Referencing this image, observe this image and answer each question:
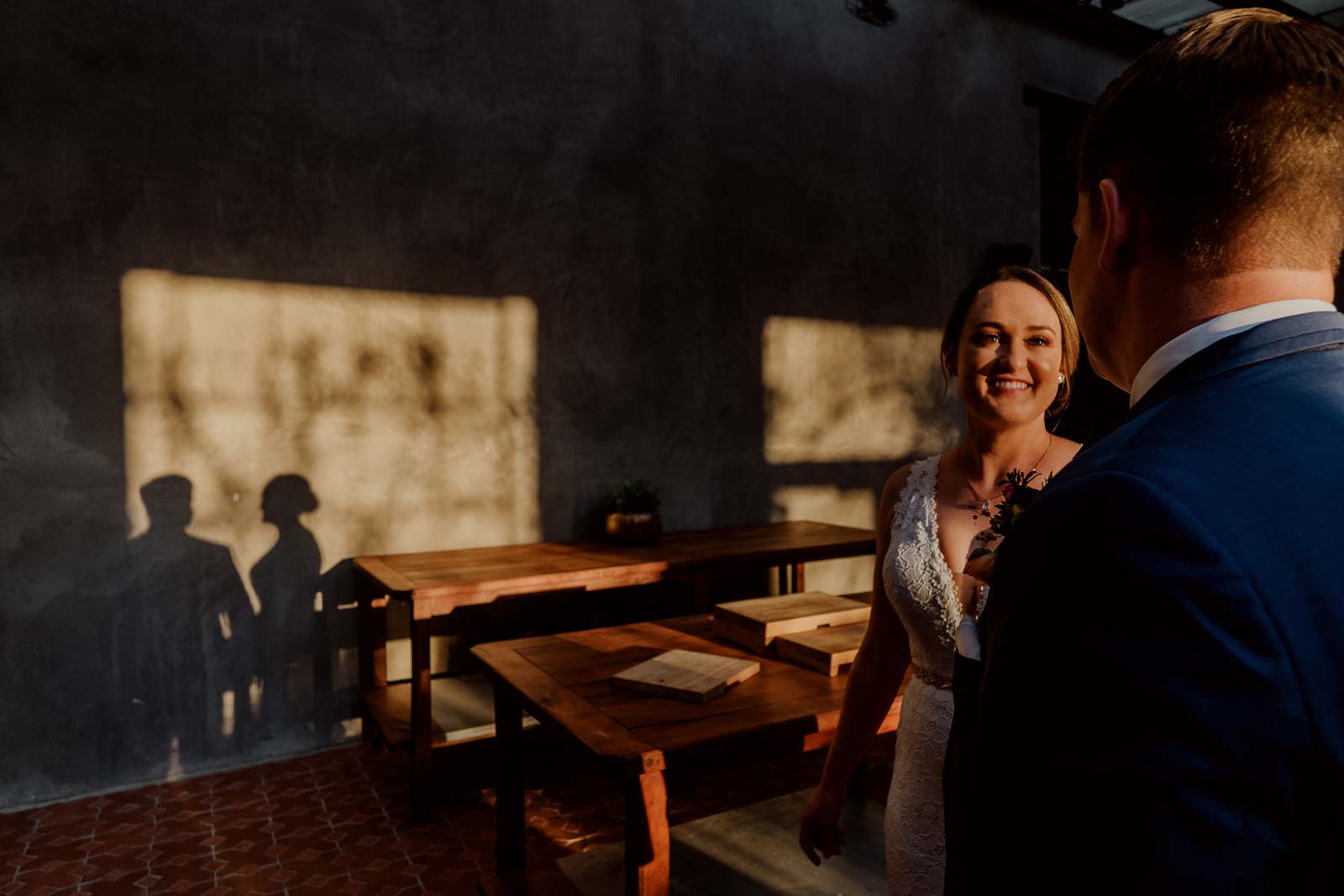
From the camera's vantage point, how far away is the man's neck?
67 cm

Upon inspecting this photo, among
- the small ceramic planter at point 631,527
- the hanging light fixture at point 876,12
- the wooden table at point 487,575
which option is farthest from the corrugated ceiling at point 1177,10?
the small ceramic planter at point 631,527

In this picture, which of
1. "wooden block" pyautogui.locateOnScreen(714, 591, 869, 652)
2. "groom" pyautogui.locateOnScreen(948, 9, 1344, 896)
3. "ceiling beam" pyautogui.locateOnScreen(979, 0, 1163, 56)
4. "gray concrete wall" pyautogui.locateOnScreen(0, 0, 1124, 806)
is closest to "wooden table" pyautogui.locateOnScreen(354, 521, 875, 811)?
"gray concrete wall" pyautogui.locateOnScreen(0, 0, 1124, 806)

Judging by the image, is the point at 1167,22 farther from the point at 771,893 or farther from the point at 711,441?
the point at 771,893

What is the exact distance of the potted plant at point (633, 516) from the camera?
13.2 feet

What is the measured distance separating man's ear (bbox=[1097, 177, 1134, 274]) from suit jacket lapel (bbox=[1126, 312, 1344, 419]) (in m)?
0.12

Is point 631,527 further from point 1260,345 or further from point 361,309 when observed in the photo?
point 1260,345

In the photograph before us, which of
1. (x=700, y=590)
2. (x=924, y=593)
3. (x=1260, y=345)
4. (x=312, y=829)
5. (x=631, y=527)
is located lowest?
(x=312, y=829)

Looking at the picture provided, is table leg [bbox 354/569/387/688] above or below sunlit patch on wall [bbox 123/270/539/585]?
below

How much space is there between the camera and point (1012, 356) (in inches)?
64.4

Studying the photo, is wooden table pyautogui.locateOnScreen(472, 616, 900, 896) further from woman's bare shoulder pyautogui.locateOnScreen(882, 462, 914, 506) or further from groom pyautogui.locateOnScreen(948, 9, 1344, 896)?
groom pyautogui.locateOnScreen(948, 9, 1344, 896)

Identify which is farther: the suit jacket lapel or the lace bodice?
the lace bodice

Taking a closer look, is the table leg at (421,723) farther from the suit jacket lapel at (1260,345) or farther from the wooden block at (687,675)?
the suit jacket lapel at (1260,345)

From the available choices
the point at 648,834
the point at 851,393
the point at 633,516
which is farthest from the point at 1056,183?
the point at 648,834

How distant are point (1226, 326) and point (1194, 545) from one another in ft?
0.74
